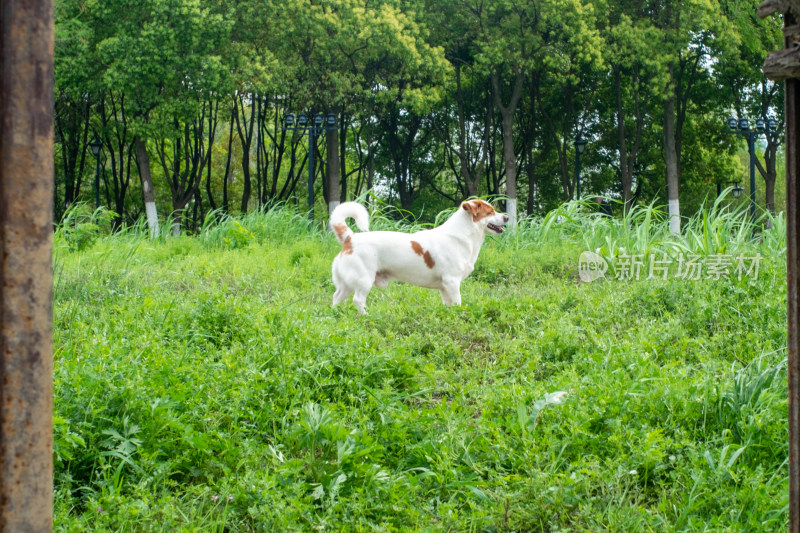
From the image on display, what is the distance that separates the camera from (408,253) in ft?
24.4

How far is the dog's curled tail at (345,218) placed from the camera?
743 centimetres

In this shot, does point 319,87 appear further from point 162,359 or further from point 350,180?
point 162,359

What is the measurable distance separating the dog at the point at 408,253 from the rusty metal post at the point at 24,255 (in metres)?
5.28

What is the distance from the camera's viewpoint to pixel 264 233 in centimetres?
1330

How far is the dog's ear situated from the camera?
7.54 m

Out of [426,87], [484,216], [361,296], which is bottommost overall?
[361,296]

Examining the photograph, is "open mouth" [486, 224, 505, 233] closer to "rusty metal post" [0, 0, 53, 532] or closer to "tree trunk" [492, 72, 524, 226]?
"rusty metal post" [0, 0, 53, 532]

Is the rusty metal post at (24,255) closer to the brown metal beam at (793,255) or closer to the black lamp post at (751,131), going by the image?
the brown metal beam at (793,255)

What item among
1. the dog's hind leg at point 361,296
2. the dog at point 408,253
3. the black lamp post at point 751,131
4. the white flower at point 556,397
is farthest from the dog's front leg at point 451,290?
the black lamp post at point 751,131

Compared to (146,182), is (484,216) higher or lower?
lower

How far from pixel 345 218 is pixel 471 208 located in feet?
4.09

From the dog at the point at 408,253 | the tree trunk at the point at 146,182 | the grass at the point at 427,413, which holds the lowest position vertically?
the grass at the point at 427,413

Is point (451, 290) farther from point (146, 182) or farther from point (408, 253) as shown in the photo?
point (146, 182)

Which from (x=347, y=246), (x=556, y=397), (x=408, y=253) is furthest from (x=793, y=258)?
(x=347, y=246)
